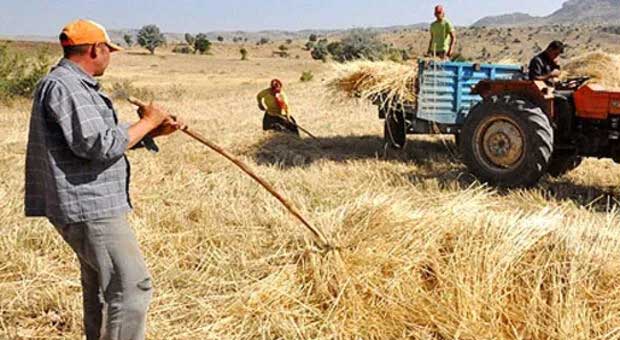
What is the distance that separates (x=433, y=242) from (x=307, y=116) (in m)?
9.04

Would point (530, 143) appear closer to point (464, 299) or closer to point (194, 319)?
point (464, 299)

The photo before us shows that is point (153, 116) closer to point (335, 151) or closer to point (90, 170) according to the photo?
point (90, 170)

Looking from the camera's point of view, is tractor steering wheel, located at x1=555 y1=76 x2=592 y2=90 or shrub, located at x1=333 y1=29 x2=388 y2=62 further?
shrub, located at x1=333 y1=29 x2=388 y2=62

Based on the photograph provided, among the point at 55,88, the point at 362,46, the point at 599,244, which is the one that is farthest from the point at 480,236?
the point at 362,46

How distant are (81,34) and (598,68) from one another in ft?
34.3

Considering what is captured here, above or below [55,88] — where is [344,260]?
below

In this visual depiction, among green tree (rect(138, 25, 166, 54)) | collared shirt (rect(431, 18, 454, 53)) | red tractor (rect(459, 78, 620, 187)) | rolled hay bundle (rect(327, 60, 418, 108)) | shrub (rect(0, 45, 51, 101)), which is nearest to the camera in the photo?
red tractor (rect(459, 78, 620, 187))

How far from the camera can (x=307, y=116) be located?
1293 cm

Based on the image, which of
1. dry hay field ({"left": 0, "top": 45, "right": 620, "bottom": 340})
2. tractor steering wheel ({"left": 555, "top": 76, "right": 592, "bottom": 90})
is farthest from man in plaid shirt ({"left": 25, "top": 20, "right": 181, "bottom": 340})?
tractor steering wheel ({"left": 555, "top": 76, "right": 592, "bottom": 90})

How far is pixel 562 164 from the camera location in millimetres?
7211

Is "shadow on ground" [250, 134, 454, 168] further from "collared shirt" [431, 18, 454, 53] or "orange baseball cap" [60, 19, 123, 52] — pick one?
"orange baseball cap" [60, 19, 123, 52]

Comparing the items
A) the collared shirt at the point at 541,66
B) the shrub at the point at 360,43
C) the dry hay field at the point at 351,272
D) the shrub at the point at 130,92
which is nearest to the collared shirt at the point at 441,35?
the collared shirt at the point at 541,66

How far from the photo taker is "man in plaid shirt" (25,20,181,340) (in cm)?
273

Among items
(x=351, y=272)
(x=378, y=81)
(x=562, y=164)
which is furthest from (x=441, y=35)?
(x=351, y=272)
